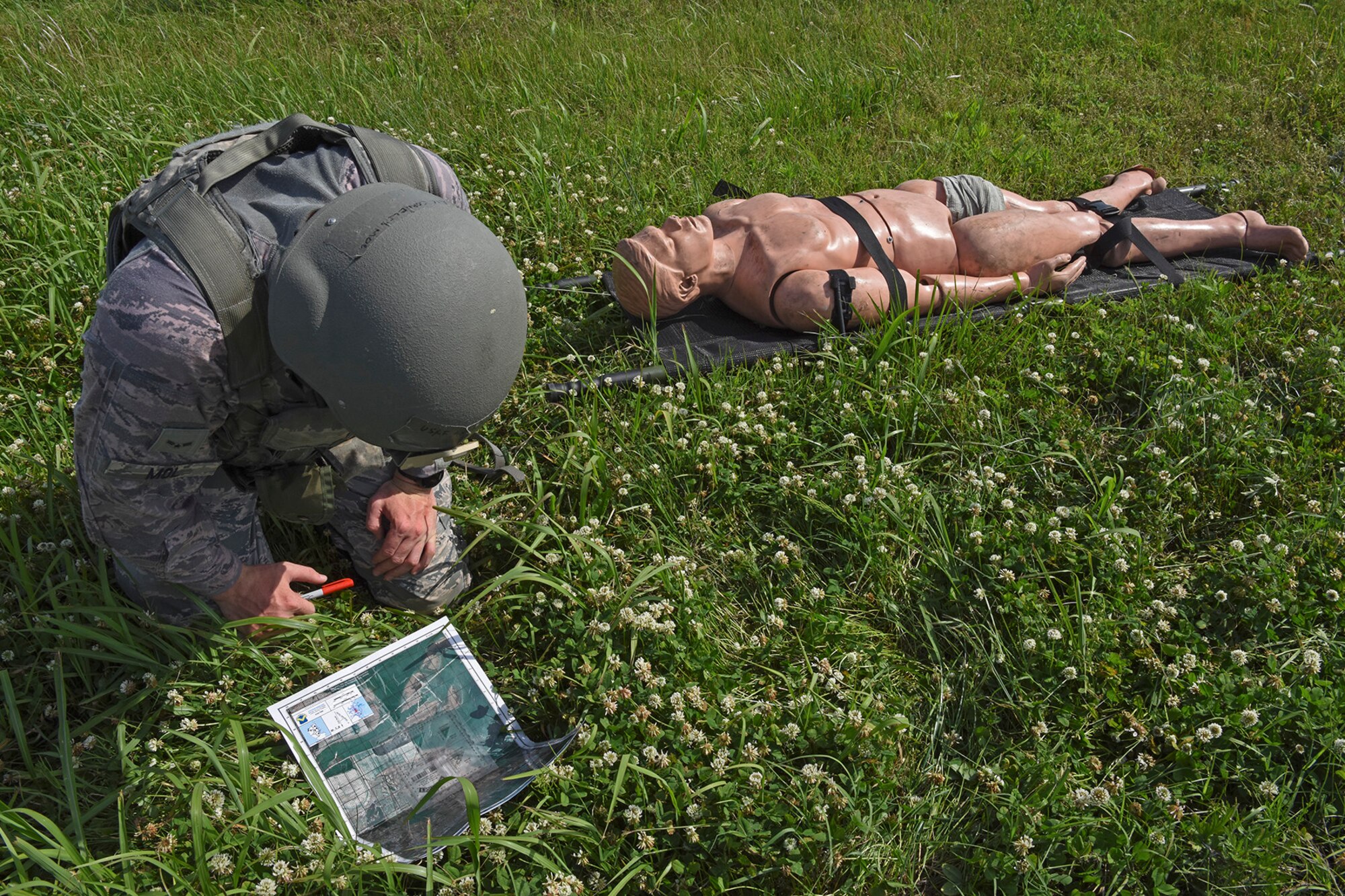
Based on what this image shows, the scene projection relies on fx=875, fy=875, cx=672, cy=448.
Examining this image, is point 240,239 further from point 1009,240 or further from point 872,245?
point 1009,240

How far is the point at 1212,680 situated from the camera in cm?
283

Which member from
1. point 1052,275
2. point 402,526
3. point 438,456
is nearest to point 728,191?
point 1052,275

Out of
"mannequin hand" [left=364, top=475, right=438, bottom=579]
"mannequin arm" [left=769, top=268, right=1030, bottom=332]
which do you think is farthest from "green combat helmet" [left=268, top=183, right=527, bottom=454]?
"mannequin arm" [left=769, top=268, right=1030, bottom=332]

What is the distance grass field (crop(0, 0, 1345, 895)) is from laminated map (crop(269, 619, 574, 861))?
3.8 inches

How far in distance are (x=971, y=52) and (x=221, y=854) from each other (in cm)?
703

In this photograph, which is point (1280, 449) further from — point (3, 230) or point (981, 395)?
point (3, 230)

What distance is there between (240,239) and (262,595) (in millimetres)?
1228

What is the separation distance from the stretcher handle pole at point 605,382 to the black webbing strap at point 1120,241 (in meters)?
2.56

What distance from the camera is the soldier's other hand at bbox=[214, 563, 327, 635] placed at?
2.93 m

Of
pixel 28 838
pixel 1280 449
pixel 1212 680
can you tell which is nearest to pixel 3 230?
pixel 28 838

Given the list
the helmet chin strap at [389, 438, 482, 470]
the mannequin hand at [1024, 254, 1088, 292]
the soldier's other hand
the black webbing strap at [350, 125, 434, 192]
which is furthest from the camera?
the mannequin hand at [1024, 254, 1088, 292]

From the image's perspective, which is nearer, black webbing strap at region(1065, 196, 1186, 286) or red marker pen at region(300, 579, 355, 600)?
red marker pen at region(300, 579, 355, 600)

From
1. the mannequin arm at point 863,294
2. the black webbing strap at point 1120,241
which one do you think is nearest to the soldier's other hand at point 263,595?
the mannequin arm at point 863,294

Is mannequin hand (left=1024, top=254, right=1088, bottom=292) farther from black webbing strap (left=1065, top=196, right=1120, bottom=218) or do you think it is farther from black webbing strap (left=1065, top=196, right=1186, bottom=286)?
black webbing strap (left=1065, top=196, right=1120, bottom=218)
